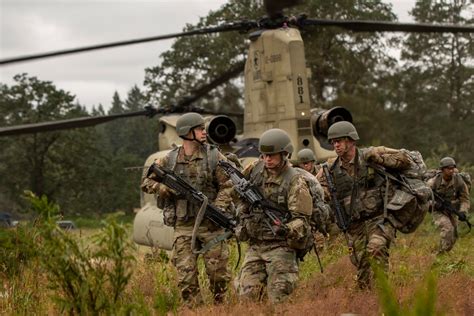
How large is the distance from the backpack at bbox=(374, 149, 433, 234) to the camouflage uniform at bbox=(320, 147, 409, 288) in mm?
76

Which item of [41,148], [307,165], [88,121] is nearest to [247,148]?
[307,165]

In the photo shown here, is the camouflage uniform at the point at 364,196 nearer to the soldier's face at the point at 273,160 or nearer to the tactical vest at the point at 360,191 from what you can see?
the tactical vest at the point at 360,191

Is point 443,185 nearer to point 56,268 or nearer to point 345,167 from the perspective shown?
point 345,167

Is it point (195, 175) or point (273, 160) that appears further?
point (195, 175)

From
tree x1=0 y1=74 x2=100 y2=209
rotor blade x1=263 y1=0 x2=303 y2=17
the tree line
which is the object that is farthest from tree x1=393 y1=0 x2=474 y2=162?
rotor blade x1=263 y1=0 x2=303 y2=17

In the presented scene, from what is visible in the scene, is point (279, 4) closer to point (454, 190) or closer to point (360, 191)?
point (360, 191)

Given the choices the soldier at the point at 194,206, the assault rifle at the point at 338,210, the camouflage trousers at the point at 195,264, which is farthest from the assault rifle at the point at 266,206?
the assault rifle at the point at 338,210

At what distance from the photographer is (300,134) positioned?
12.6 meters

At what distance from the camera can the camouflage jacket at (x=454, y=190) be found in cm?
1162

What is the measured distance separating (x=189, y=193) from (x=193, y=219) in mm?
286

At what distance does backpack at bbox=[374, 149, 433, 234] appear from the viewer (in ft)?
22.2

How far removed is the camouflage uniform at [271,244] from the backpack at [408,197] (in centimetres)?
120

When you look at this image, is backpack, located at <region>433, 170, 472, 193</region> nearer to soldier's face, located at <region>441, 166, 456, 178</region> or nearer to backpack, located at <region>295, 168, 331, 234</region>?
soldier's face, located at <region>441, 166, 456, 178</region>

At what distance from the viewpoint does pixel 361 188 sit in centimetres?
695
